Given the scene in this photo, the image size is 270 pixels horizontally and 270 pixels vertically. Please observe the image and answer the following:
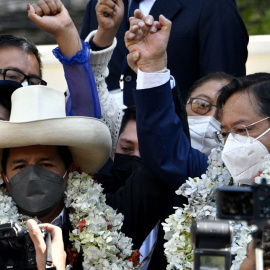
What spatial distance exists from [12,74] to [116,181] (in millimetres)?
944

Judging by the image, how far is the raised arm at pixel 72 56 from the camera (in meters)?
5.83

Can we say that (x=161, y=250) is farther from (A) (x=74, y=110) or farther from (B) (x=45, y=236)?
(B) (x=45, y=236)

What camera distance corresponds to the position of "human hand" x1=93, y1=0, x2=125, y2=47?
20.0 feet

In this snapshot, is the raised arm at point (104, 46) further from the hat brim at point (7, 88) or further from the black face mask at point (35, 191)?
the black face mask at point (35, 191)

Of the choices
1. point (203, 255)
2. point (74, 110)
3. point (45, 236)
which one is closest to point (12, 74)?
point (74, 110)

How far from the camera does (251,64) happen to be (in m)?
8.62

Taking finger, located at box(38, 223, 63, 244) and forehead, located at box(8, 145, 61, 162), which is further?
forehead, located at box(8, 145, 61, 162)

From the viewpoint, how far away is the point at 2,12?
10.1 meters

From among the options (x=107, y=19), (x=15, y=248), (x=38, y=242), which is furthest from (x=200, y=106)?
(x=38, y=242)

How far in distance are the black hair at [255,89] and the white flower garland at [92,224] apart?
917mm

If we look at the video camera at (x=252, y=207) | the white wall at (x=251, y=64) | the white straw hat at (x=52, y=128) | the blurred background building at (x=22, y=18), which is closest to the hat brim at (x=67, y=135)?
the white straw hat at (x=52, y=128)

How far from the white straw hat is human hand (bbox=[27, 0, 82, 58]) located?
318 mm

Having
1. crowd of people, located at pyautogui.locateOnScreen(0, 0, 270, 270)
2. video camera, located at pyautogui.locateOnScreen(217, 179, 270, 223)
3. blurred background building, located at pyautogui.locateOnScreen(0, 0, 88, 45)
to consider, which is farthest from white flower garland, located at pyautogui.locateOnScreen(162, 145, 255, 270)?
blurred background building, located at pyautogui.locateOnScreen(0, 0, 88, 45)

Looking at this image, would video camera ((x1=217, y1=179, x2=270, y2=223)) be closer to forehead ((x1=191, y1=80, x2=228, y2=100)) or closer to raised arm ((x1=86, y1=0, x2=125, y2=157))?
raised arm ((x1=86, y1=0, x2=125, y2=157))
